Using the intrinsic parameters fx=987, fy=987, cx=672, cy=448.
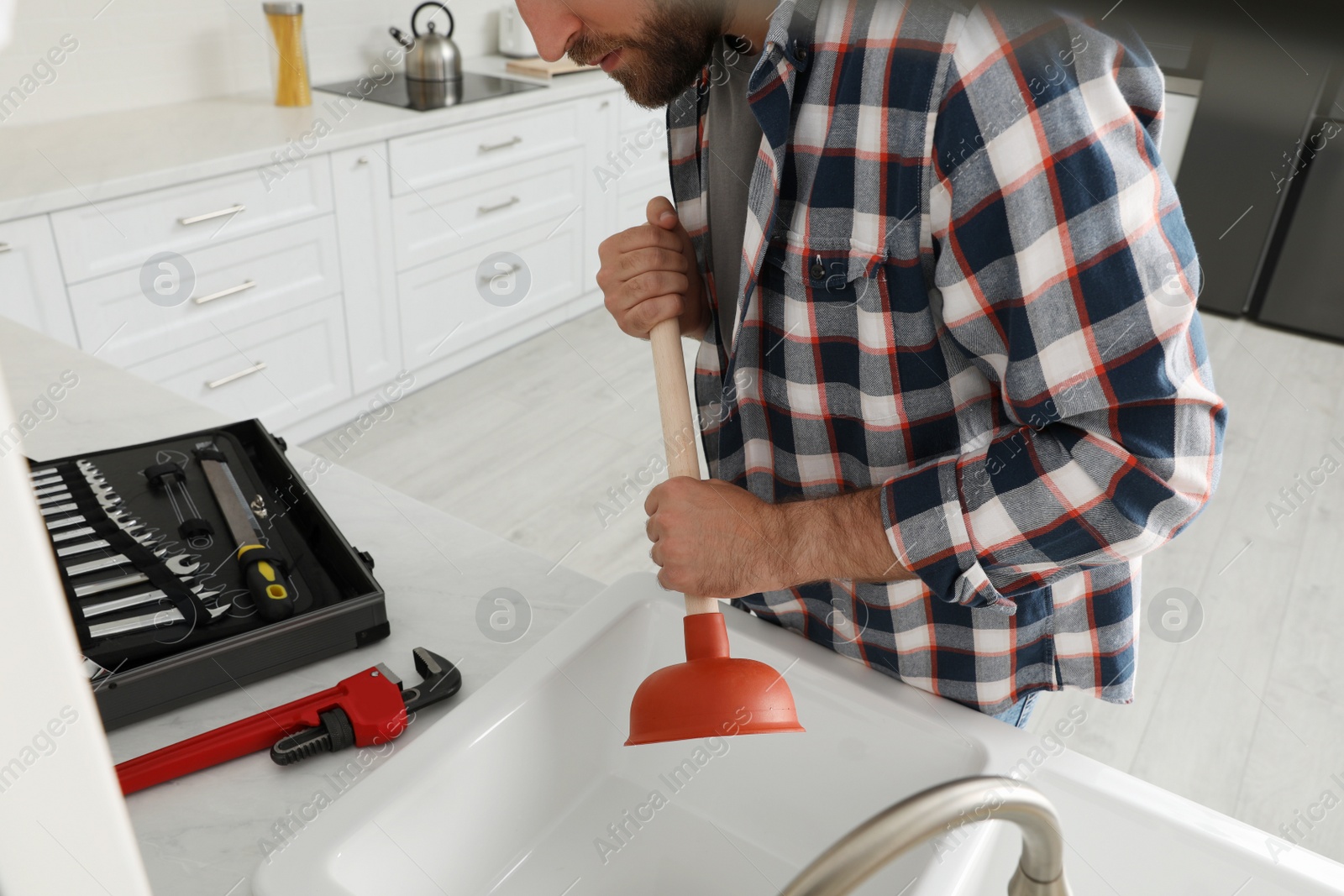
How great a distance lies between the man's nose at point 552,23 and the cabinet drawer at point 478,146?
2018 mm

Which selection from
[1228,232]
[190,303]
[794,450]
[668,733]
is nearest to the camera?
[668,733]

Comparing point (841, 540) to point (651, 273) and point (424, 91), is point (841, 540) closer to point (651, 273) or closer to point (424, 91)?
point (651, 273)

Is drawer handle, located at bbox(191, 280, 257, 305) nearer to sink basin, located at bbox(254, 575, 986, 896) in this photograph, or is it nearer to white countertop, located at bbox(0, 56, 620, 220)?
white countertop, located at bbox(0, 56, 620, 220)

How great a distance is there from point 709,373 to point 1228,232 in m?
3.61

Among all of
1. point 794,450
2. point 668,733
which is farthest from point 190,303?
point 668,733

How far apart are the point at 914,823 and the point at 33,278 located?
7.26ft

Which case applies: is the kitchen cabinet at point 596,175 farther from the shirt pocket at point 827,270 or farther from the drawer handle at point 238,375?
the shirt pocket at point 827,270

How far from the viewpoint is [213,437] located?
3.29 feet

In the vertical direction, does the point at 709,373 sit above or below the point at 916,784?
above

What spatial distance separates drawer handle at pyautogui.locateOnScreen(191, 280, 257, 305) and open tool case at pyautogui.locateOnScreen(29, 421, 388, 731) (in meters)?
1.53

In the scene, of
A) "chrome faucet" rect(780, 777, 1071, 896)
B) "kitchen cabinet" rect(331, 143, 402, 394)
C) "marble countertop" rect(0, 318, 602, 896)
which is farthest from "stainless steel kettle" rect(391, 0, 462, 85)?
"chrome faucet" rect(780, 777, 1071, 896)

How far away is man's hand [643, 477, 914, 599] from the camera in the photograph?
2.51ft

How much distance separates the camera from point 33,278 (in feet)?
6.67

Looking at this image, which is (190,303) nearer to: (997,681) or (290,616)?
(290,616)
